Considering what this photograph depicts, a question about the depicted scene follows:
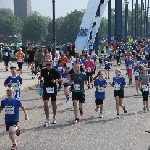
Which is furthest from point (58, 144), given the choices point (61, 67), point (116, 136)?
point (61, 67)

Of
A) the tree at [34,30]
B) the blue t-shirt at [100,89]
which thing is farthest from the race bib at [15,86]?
the tree at [34,30]

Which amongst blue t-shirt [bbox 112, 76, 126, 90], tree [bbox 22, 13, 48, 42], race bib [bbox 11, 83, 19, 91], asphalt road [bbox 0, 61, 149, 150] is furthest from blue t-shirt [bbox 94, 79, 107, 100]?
tree [bbox 22, 13, 48, 42]

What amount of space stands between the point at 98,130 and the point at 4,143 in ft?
9.16

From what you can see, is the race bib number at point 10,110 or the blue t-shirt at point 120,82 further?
the blue t-shirt at point 120,82

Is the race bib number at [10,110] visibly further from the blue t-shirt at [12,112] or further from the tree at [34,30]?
the tree at [34,30]

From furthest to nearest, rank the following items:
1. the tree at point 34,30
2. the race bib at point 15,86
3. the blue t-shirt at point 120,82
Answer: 1. the tree at point 34,30
2. the blue t-shirt at point 120,82
3. the race bib at point 15,86

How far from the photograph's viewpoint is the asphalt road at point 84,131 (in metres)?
11.0

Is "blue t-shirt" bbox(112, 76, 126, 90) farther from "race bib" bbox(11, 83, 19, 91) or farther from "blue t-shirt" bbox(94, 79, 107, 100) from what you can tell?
"race bib" bbox(11, 83, 19, 91)

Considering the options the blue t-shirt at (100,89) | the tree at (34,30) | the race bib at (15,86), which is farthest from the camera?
the tree at (34,30)

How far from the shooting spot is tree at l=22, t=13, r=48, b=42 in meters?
122

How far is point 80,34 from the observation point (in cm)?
4397

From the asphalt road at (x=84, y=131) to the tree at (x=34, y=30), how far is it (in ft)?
344

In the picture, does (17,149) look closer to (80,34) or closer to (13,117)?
(13,117)

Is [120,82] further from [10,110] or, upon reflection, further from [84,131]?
[10,110]
